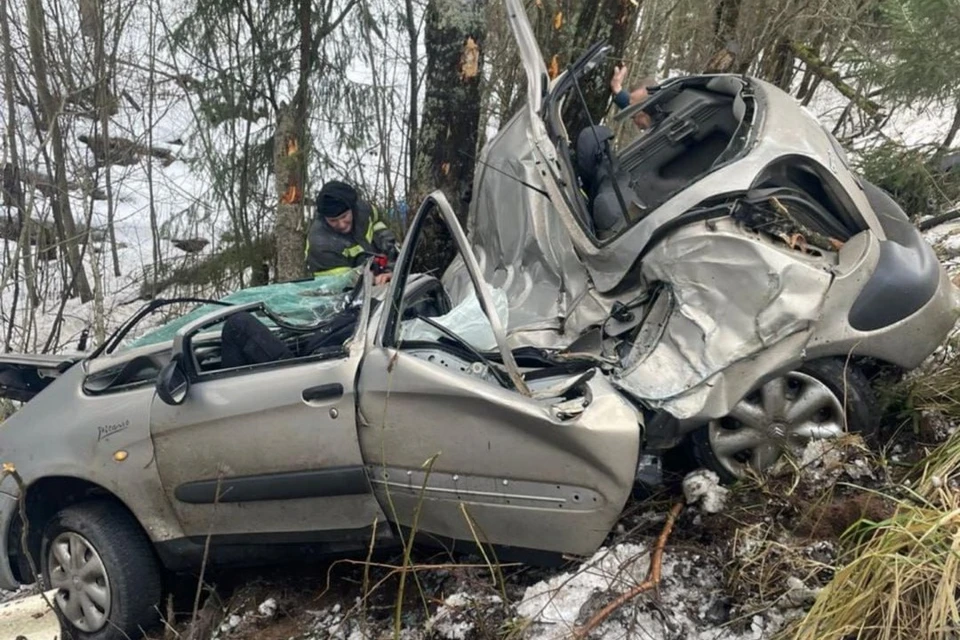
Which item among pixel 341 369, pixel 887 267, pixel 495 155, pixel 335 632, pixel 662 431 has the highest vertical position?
pixel 495 155

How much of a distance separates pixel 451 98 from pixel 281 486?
398cm

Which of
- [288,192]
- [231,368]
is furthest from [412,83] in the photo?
[231,368]

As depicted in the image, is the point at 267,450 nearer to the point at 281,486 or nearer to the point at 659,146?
the point at 281,486

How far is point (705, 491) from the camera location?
3.67 m

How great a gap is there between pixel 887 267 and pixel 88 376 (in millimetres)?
3614

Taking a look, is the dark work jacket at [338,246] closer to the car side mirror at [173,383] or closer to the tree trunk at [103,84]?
the car side mirror at [173,383]

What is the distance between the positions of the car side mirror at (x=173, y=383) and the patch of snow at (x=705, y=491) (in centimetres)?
219

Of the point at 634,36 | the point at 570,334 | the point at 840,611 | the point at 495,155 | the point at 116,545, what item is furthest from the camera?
the point at 634,36

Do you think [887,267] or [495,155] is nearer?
[887,267]

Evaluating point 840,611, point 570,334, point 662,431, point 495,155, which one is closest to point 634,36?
point 495,155

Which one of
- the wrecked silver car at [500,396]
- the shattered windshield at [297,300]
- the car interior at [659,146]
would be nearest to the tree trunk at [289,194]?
the shattered windshield at [297,300]

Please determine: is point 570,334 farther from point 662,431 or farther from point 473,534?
point 473,534

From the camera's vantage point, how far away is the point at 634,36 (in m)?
11.4

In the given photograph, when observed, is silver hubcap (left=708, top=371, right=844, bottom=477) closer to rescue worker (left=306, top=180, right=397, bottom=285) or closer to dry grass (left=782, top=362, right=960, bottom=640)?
dry grass (left=782, top=362, right=960, bottom=640)
